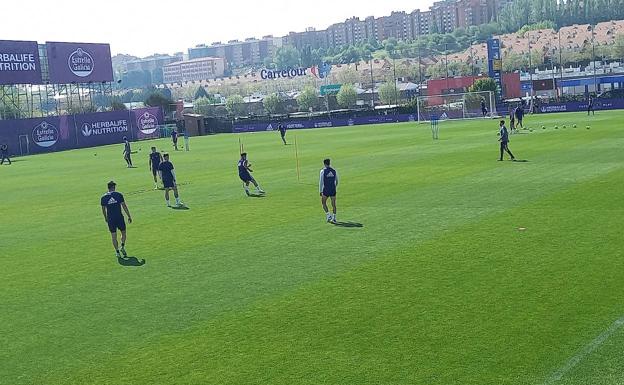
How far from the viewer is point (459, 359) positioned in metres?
10.5

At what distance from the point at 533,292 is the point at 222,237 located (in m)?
9.68

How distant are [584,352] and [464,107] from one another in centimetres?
7065

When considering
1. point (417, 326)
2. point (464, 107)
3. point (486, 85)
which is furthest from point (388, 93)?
point (417, 326)

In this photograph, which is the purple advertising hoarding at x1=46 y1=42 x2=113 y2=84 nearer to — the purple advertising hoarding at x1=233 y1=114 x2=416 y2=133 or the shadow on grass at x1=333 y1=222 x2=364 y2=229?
the purple advertising hoarding at x1=233 y1=114 x2=416 y2=133

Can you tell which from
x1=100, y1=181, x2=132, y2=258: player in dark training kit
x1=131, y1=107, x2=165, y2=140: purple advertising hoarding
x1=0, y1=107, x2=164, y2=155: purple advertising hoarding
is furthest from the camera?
x1=131, y1=107, x2=165, y2=140: purple advertising hoarding

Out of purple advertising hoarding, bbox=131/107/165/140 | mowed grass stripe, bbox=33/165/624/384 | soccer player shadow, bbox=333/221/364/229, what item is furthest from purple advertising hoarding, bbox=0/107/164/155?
mowed grass stripe, bbox=33/165/624/384

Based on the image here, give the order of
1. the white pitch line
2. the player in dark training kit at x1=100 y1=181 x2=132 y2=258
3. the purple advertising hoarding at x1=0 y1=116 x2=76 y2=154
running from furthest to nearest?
the purple advertising hoarding at x1=0 y1=116 x2=76 y2=154, the player in dark training kit at x1=100 y1=181 x2=132 y2=258, the white pitch line

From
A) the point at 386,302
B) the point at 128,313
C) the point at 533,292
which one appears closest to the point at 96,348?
the point at 128,313

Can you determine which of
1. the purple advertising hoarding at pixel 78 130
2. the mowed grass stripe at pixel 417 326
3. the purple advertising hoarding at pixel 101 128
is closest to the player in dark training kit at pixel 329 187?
the mowed grass stripe at pixel 417 326

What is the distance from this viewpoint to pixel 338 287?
14789 mm

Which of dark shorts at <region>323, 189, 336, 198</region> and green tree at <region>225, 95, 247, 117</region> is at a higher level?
green tree at <region>225, 95, 247, 117</region>

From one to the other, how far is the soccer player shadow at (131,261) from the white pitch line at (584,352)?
416 inches

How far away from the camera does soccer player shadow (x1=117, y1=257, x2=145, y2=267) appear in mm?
18328

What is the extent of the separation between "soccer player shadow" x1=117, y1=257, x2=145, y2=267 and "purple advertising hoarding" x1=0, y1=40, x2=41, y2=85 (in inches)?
2637
